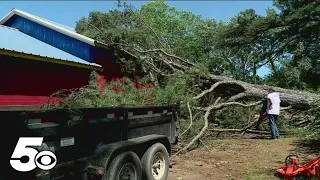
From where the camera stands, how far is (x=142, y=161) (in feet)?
18.4

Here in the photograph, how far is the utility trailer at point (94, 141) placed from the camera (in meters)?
3.56

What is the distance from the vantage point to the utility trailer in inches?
140

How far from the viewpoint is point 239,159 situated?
8492 millimetres

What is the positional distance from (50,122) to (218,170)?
14.9 ft

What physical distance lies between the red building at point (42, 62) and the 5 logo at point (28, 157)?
7336 mm

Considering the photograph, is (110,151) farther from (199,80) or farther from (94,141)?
(199,80)

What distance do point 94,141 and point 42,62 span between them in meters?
8.84

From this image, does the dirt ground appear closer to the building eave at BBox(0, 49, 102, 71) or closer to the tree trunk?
the tree trunk

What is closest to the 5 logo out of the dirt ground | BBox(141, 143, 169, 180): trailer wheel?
BBox(141, 143, 169, 180): trailer wheel

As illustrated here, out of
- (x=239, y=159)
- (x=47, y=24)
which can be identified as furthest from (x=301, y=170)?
(x=47, y=24)

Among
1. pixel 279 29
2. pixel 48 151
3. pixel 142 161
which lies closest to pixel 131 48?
pixel 142 161

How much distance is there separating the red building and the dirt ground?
5384mm

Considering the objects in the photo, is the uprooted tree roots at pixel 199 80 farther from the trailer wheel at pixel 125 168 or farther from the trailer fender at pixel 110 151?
the trailer wheel at pixel 125 168

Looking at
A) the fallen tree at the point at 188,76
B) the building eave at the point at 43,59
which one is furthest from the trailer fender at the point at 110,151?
the building eave at the point at 43,59
